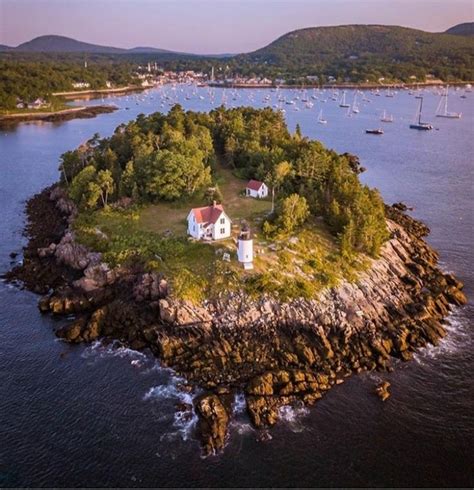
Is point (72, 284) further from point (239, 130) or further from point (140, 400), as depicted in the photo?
point (239, 130)

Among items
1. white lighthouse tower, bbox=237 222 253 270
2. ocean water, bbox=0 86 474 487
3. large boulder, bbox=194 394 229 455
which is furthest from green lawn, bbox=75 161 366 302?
large boulder, bbox=194 394 229 455

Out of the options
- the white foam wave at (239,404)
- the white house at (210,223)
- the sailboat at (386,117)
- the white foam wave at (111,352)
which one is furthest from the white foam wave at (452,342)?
the sailboat at (386,117)

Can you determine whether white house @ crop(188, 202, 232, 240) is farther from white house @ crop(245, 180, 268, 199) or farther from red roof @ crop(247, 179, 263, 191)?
red roof @ crop(247, 179, 263, 191)

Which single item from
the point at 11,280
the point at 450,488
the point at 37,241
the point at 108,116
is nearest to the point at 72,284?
the point at 11,280

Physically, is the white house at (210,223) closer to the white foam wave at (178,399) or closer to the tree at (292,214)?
the tree at (292,214)

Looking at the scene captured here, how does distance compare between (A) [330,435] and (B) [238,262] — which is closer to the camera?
(A) [330,435]

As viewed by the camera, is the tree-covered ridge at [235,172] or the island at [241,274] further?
the tree-covered ridge at [235,172]
